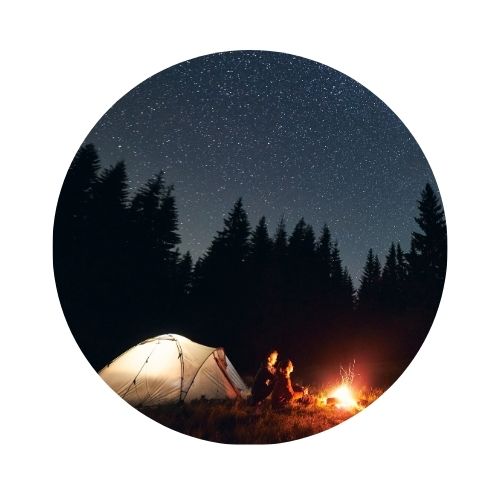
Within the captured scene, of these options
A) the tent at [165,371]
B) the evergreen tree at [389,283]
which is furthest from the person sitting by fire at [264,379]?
the evergreen tree at [389,283]

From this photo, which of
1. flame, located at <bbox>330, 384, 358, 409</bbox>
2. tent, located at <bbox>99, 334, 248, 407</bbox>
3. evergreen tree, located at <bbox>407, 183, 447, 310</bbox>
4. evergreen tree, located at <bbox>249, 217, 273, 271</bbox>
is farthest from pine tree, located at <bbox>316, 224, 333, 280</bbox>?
tent, located at <bbox>99, 334, 248, 407</bbox>

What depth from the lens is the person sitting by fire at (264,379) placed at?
4.19 metres

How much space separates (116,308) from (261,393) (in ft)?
5.27

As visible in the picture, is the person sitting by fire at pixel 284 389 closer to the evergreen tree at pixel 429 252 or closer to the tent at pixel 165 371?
the tent at pixel 165 371

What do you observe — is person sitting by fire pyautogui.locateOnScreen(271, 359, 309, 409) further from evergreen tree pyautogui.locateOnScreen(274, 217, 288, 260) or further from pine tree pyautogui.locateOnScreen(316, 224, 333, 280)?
evergreen tree pyautogui.locateOnScreen(274, 217, 288, 260)

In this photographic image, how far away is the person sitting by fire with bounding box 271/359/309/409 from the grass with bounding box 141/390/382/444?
0.08 metres

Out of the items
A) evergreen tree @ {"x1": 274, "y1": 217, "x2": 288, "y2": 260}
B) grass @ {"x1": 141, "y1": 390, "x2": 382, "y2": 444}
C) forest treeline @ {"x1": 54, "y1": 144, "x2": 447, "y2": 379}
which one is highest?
evergreen tree @ {"x1": 274, "y1": 217, "x2": 288, "y2": 260}

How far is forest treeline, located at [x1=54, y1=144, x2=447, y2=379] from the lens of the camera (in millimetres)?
4238

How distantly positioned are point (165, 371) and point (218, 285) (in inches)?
39.0

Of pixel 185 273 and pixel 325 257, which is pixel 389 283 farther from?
pixel 185 273

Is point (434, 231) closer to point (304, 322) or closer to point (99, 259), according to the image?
point (304, 322)

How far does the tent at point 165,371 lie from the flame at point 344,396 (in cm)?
89

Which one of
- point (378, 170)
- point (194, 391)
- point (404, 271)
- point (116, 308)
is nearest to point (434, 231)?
point (404, 271)

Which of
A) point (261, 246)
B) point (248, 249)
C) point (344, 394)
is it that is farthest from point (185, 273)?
point (344, 394)
